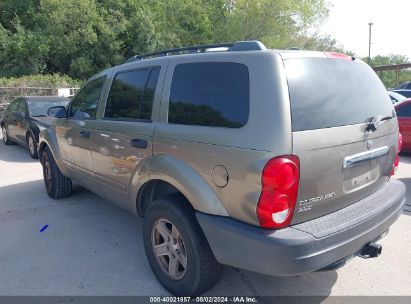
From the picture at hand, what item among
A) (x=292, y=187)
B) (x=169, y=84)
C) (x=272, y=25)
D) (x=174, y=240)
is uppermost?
(x=272, y=25)

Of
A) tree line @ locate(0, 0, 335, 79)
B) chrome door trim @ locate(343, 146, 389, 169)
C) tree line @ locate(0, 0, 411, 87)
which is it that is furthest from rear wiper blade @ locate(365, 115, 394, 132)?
tree line @ locate(0, 0, 335, 79)

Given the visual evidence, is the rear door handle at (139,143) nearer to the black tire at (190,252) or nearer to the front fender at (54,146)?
the black tire at (190,252)

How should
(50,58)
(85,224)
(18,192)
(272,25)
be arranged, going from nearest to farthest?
(85,224) < (18,192) < (50,58) < (272,25)

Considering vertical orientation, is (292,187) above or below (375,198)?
above

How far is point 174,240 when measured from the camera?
2.91 meters

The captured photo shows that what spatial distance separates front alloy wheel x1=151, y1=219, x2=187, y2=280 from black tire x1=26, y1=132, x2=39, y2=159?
6488mm

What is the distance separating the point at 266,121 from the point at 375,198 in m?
1.30

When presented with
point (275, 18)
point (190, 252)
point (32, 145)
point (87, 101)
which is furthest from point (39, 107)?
point (275, 18)

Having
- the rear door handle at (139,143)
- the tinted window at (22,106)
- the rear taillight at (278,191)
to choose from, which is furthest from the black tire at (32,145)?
the rear taillight at (278,191)

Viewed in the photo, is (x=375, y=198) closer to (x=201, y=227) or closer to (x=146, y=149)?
(x=201, y=227)

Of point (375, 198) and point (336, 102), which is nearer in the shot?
point (336, 102)

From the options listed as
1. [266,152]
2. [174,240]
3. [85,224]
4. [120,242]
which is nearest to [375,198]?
[266,152]

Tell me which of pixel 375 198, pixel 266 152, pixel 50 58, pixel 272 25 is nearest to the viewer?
pixel 266 152

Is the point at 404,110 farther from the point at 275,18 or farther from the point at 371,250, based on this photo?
the point at 275,18
